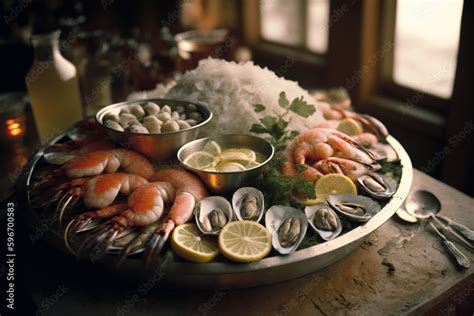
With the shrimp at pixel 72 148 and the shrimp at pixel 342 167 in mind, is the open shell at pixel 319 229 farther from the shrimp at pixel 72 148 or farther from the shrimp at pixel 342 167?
the shrimp at pixel 72 148

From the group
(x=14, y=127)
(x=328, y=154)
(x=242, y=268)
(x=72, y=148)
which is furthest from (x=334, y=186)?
(x=14, y=127)

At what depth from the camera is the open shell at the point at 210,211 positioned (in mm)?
1493

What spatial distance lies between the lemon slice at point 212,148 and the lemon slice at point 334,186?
17.0 inches

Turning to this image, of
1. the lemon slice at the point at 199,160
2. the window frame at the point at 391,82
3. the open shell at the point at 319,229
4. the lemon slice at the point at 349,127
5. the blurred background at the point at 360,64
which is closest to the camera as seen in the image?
the open shell at the point at 319,229

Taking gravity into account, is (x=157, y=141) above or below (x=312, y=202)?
above

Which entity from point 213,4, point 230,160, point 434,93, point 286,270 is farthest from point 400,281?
point 213,4

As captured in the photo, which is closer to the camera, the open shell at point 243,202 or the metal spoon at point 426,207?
the open shell at point 243,202

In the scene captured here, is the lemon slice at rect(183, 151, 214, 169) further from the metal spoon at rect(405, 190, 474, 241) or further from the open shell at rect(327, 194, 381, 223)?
the metal spoon at rect(405, 190, 474, 241)

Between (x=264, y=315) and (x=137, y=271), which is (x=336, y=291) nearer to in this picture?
(x=264, y=315)

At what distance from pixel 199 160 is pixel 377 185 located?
695mm

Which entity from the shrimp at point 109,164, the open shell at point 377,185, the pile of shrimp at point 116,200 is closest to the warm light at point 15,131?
the pile of shrimp at point 116,200

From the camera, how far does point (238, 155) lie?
1.78 meters

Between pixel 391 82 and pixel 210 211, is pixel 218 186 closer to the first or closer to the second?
pixel 210 211

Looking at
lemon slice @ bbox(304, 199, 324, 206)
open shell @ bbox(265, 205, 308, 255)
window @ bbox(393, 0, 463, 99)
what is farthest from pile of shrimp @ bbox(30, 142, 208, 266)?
window @ bbox(393, 0, 463, 99)
